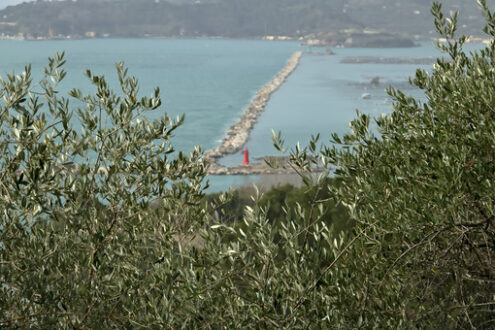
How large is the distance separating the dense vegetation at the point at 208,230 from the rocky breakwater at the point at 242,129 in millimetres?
26607

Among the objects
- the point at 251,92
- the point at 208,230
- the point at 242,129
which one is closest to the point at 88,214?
the point at 208,230

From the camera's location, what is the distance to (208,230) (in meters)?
7.02

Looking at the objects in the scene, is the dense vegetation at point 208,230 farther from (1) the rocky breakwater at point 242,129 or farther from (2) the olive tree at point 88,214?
(1) the rocky breakwater at point 242,129

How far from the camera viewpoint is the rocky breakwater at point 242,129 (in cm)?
5907

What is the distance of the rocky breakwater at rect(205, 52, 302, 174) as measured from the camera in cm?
5907

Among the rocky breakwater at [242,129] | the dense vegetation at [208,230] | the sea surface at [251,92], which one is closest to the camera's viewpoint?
the dense vegetation at [208,230]

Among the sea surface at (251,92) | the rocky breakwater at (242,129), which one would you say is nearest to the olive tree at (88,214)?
the rocky breakwater at (242,129)

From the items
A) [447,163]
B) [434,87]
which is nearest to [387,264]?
[447,163]

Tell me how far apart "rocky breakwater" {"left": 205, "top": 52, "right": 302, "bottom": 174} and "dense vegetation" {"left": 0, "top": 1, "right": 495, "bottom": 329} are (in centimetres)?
2661

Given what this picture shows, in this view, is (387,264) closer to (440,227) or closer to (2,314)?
(440,227)

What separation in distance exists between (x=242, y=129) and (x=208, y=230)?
67.1 m

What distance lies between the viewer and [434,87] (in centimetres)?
919

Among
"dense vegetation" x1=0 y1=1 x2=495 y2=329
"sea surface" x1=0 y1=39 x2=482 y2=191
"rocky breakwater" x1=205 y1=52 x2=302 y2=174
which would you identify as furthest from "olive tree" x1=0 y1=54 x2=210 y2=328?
"sea surface" x1=0 y1=39 x2=482 y2=191

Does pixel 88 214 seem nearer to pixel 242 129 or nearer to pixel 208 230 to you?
pixel 208 230
